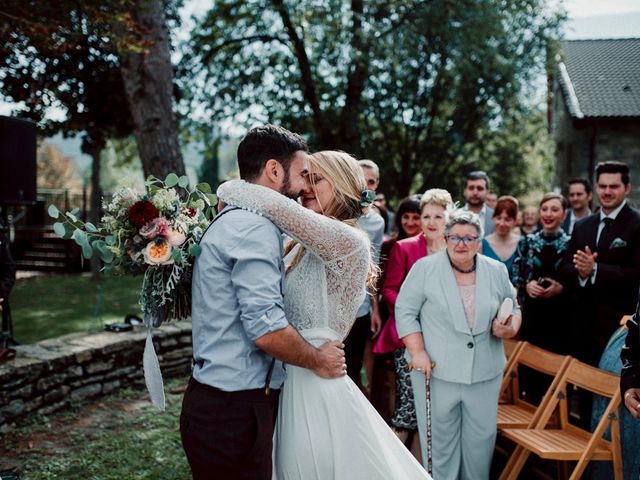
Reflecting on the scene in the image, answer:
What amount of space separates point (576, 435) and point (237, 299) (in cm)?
305

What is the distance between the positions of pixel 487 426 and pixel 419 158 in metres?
14.0

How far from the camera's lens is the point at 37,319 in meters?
10.6

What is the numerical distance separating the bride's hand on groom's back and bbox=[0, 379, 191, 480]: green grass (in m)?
2.60

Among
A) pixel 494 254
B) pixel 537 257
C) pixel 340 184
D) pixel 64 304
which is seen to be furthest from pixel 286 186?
pixel 64 304

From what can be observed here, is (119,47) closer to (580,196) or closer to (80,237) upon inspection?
(580,196)

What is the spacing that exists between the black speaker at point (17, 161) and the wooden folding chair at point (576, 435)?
605 cm

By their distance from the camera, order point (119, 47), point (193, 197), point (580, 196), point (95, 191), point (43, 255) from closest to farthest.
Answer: point (193, 197), point (580, 196), point (119, 47), point (95, 191), point (43, 255)

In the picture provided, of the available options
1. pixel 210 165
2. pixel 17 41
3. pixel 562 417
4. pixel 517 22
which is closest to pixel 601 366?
pixel 562 417

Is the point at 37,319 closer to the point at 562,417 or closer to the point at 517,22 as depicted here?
the point at 562,417

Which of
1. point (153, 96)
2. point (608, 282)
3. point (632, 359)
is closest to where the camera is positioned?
point (632, 359)

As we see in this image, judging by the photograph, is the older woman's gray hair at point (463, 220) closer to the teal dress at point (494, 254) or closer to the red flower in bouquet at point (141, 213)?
the teal dress at point (494, 254)

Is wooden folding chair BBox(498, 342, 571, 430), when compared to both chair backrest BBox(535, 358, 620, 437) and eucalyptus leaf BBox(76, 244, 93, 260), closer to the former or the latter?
chair backrest BBox(535, 358, 620, 437)

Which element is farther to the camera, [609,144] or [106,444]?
[609,144]

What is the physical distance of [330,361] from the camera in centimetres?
254
